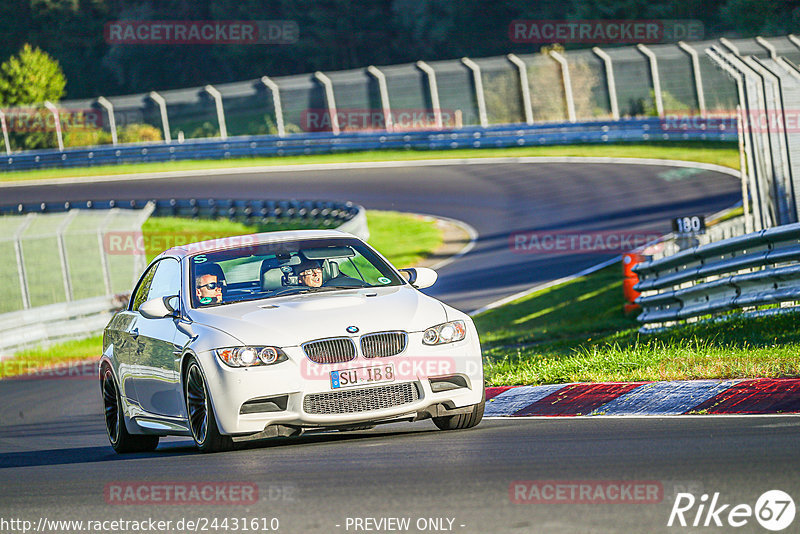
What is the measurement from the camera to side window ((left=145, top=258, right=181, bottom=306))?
31.3ft

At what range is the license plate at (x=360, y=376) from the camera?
26.3ft

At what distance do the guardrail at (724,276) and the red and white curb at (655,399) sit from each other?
9.73 ft

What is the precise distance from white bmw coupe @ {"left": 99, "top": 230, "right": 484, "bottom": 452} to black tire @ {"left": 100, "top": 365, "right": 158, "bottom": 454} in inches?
13.2

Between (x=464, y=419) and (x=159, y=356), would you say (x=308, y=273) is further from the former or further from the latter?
(x=464, y=419)

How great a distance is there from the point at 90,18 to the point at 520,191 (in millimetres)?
61674

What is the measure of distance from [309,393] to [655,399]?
2534 millimetres

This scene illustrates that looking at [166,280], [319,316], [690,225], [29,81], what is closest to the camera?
[319,316]

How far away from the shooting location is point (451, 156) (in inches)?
1779

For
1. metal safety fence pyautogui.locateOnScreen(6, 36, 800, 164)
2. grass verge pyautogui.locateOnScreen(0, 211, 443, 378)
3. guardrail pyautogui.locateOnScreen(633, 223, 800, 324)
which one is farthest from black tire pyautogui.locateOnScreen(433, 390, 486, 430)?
metal safety fence pyautogui.locateOnScreen(6, 36, 800, 164)

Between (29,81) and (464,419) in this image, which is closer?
(464,419)

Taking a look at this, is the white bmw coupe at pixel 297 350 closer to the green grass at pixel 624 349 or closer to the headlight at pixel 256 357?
the headlight at pixel 256 357

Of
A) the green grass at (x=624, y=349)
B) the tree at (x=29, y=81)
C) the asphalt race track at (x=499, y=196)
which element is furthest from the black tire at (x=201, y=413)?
the tree at (x=29, y=81)

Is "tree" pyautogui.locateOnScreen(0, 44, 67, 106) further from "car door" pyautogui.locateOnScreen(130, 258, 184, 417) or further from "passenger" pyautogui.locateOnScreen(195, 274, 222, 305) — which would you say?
"passenger" pyautogui.locateOnScreen(195, 274, 222, 305)

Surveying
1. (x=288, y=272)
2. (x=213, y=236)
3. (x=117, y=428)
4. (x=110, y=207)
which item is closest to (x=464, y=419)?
(x=288, y=272)
